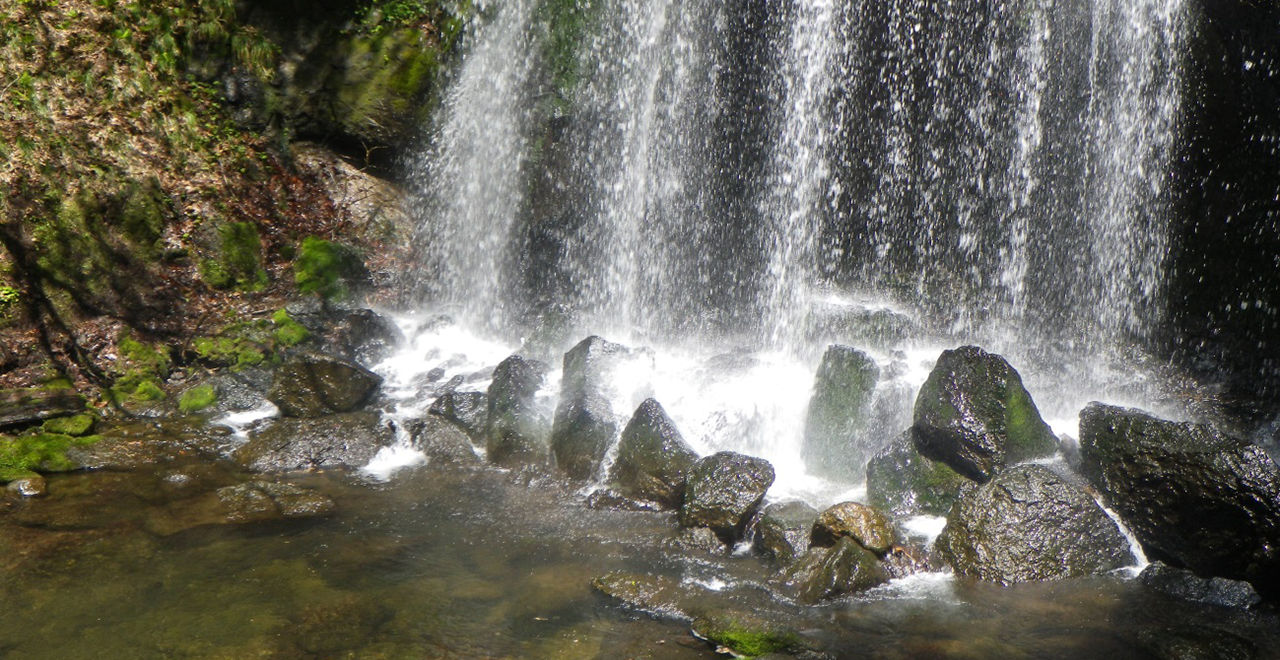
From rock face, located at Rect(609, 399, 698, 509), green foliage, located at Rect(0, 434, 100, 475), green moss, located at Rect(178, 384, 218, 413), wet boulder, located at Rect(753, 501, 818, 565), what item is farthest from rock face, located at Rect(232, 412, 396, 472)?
wet boulder, located at Rect(753, 501, 818, 565)

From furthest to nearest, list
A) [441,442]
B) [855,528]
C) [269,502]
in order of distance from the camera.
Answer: [441,442], [269,502], [855,528]

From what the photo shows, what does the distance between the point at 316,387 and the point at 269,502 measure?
6.73 ft

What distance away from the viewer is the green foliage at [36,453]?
6.52 metres

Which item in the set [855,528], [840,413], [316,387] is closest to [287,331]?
[316,387]

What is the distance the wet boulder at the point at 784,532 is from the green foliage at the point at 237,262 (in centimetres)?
685

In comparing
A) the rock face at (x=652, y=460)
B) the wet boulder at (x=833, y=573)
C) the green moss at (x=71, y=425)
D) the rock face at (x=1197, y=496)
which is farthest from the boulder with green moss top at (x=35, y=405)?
the rock face at (x=1197, y=496)

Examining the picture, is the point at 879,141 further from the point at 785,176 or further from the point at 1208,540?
the point at 1208,540

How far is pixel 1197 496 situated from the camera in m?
5.27

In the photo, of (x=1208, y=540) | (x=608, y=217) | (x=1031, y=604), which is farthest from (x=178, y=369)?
(x=1208, y=540)

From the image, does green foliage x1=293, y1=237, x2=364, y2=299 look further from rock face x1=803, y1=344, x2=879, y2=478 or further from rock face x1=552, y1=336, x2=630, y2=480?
rock face x1=803, y1=344, x2=879, y2=478

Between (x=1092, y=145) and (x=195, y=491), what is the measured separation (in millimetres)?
9475

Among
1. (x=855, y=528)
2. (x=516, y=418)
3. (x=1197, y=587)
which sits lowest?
(x=516, y=418)

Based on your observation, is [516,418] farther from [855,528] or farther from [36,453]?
[36,453]

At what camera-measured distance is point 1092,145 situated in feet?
29.0
